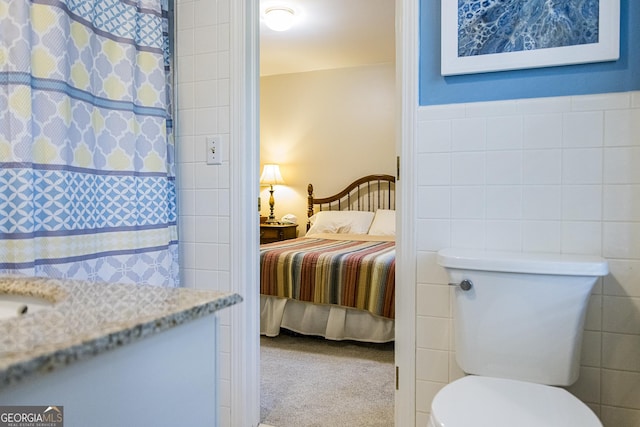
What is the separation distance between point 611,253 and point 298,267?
1925 mm

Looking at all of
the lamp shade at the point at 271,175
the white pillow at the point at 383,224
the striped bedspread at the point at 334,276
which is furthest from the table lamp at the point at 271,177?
the striped bedspread at the point at 334,276

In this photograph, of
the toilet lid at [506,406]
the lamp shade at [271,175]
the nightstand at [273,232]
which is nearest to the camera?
the toilet lid at [506,406]

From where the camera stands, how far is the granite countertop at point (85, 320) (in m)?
0.39

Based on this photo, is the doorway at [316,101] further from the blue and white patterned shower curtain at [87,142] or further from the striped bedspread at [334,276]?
the blue and white patterned shower curtain at [87,142]

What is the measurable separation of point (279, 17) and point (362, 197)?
2122mm

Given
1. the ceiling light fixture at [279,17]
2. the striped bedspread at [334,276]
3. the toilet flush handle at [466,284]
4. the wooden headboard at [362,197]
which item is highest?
the ceiling light fixture at [279,17]

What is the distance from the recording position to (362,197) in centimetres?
471

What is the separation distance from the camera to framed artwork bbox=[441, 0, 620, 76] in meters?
1.36

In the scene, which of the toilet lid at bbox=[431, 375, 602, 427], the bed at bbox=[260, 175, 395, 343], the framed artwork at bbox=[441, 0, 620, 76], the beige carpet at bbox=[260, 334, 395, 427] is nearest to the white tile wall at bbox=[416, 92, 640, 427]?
the framed artwork at bbox=[441, 0, 620, 76]

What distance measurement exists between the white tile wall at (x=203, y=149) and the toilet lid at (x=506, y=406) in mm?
1035

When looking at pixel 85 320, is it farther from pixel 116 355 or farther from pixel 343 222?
pixel 343 222

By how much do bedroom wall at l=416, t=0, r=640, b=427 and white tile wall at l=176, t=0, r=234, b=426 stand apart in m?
0.82

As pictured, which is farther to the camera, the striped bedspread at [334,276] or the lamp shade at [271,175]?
the lamp shade at [271,175]

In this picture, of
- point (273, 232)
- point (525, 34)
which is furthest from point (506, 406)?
point (273, 232)
